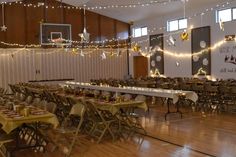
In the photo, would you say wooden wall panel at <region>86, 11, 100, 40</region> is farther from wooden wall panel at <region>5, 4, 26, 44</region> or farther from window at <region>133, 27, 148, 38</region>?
wooden wall panel at <region>5, 4, 26, 44</region>

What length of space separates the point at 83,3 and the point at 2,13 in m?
4.14

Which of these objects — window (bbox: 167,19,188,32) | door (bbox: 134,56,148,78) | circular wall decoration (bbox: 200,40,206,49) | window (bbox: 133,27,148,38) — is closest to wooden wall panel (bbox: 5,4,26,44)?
window (bbox: 133,27,148,38)

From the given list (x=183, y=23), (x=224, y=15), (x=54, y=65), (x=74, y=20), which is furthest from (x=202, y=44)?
(x=54, y=65)

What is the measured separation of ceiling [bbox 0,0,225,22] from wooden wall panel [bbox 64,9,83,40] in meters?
0.67

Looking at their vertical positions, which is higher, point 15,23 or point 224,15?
point 15,23

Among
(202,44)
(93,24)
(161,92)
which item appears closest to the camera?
(161,92)

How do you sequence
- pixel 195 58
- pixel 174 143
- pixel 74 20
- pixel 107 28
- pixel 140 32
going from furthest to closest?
pixel 107 28 < pixel 140 32 < pixel 74 20 < pixel 195 58 < pixel 174 143

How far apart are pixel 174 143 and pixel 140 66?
12769mm

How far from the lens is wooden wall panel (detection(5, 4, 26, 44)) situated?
656 inches

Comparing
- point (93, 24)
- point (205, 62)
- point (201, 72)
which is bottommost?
point (201, 72)

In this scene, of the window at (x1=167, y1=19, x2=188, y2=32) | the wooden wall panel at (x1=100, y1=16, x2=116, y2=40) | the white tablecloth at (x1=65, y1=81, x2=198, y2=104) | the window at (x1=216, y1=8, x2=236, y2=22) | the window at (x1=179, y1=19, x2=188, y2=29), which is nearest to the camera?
the white tablecloth at (x1=65, y1=81, x2=198, y2=104)

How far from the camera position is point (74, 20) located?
60.2ft

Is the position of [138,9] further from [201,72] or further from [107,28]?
[201,72]

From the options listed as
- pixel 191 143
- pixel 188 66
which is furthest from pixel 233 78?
pixel 191 143
